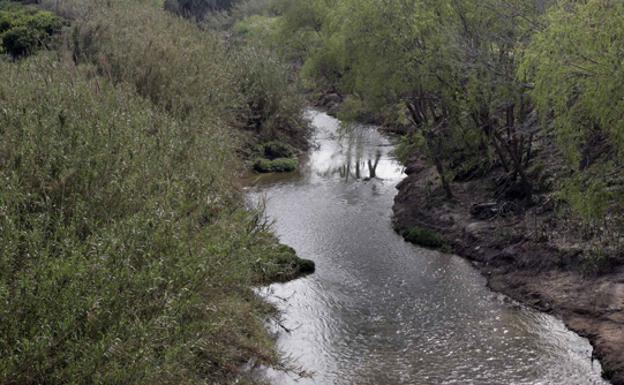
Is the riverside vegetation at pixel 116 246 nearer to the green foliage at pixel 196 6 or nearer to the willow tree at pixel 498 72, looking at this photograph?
the willow tree at pixel 498 72

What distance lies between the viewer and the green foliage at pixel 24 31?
22.0 meters

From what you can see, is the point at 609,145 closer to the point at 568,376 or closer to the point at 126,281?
the point at 568,376

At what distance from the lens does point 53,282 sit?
6.50 m

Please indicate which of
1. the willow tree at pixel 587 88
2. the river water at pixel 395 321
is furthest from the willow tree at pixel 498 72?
the river water at pixel 395 321

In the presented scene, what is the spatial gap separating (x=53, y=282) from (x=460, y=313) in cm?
936

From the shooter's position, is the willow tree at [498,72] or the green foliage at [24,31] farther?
the green foliage at [24,31]

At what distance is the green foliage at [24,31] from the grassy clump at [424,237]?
39.8ft

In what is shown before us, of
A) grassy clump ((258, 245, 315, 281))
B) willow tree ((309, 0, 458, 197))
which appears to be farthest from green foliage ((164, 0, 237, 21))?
grassy clump ((258, 245, 315, 281))

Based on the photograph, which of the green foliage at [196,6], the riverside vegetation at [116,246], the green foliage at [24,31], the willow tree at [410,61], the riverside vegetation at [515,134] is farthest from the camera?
the green foliage at [196,6]

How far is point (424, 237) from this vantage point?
18219 mm

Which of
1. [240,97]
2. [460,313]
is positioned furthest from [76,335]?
[240,97]

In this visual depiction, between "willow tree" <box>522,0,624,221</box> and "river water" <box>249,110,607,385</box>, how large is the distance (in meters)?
2.77

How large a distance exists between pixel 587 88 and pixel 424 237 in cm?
741

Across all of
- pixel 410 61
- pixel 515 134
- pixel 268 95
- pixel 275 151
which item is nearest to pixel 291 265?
pixel 515 134
